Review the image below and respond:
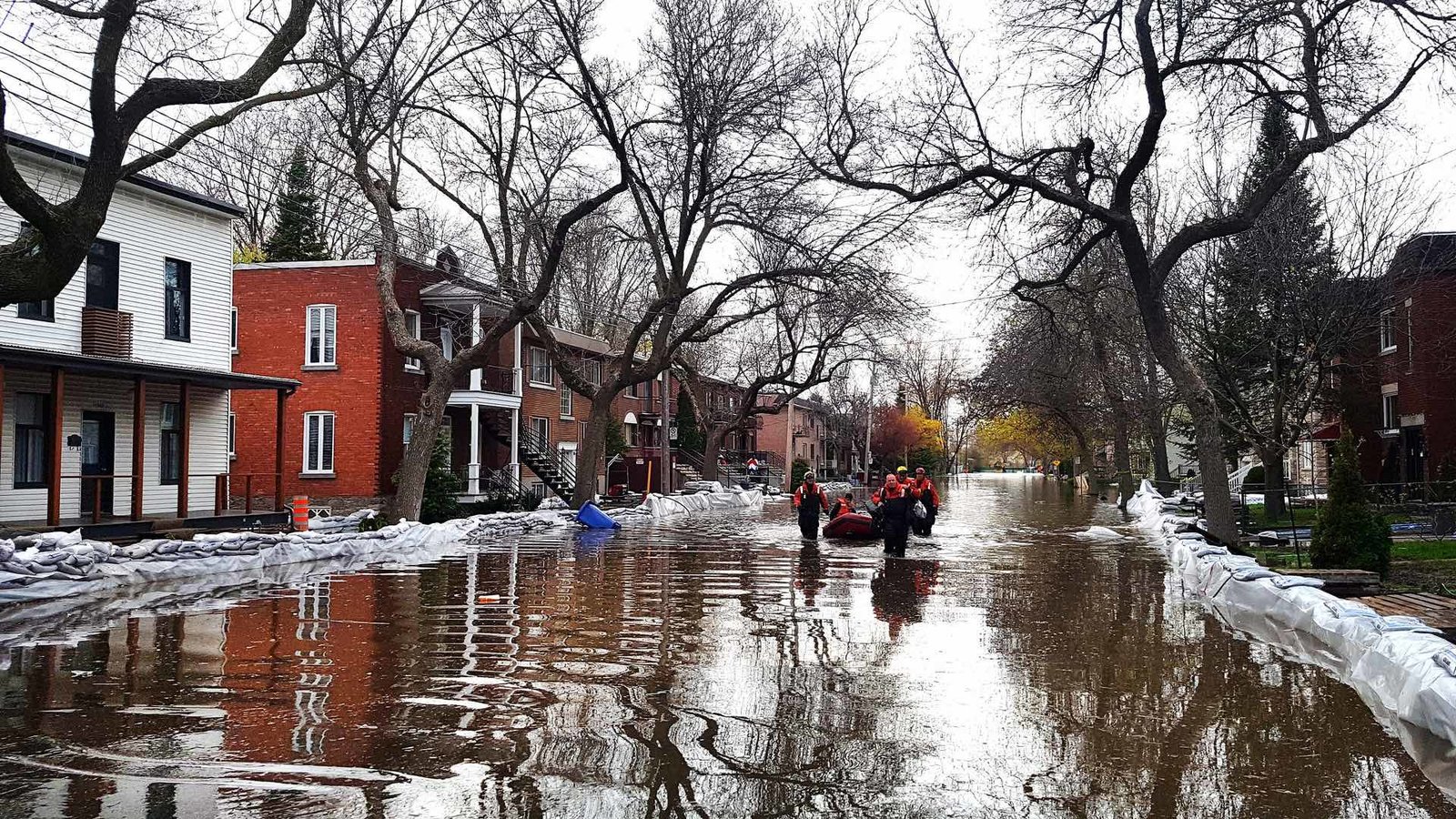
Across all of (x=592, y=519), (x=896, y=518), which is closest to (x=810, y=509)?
(x=896, y=518)

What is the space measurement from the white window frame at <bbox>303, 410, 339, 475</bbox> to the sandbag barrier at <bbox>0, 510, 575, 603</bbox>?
10.9 meters

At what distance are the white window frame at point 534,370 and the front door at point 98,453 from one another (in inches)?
720

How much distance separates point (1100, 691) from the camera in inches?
333

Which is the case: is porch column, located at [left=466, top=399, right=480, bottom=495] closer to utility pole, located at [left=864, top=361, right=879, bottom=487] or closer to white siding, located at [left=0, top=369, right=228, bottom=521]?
white siding, located at [left=0, top=369, right=228, bottom=521]

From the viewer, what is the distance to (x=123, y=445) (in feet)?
77.8

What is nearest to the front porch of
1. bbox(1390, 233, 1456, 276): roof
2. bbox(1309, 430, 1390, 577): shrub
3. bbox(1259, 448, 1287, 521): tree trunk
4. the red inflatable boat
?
the red inflatable boat

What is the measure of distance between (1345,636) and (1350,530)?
536cm

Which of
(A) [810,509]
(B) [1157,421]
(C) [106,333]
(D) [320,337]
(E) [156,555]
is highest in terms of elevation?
(D) [320,337]

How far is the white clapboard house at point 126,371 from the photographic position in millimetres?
20766

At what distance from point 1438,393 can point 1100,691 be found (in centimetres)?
2774

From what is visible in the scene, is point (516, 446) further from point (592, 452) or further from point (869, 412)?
point (869, 412)

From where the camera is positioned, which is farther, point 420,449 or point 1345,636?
point 420,449

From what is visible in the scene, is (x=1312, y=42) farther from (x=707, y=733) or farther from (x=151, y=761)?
(x=151, y=761)

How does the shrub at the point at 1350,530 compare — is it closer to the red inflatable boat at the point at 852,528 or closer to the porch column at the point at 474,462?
the red inflatable boat at the point at 852,528
